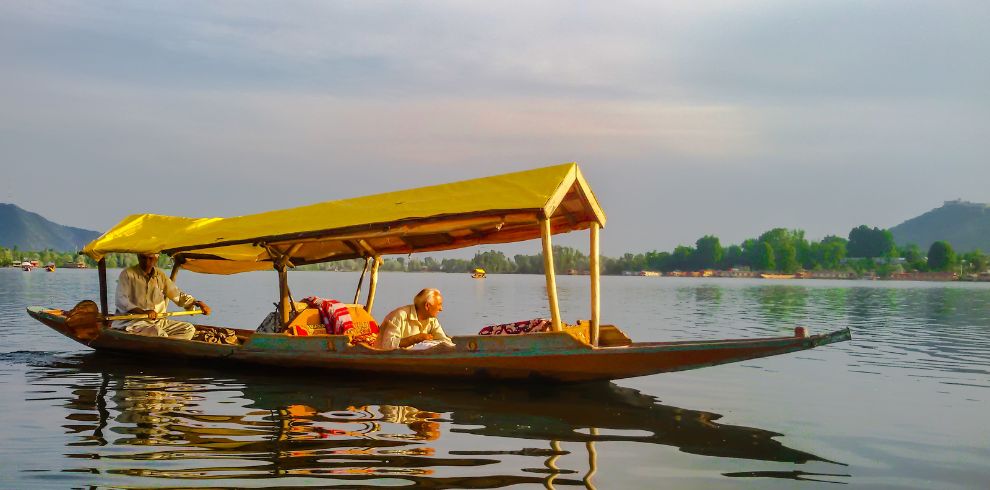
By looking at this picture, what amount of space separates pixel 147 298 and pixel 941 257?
16150 cm

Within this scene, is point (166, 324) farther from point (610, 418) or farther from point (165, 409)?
point (610, 418)

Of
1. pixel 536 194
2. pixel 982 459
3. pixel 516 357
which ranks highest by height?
pixel 536 194

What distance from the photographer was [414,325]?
11.2m

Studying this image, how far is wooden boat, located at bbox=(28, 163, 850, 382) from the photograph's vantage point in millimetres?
9969

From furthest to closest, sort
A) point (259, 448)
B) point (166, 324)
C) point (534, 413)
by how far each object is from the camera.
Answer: point (166, 324)
point (534, 413)
point (259, 448)

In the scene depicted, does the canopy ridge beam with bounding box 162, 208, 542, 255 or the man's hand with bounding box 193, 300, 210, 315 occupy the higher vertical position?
the canopy ridge beam with bounding box 162, 208, 542, 255

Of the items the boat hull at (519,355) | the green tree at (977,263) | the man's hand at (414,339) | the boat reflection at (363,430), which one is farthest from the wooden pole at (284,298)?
the green tree at (977,263)

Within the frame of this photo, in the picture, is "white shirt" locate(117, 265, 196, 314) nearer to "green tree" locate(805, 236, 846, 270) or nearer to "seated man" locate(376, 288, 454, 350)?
"seated man" locate(376, 288, 454, 350)

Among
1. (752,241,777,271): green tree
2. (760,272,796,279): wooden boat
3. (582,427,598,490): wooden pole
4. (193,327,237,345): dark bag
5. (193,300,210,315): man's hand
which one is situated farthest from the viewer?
(752,241,777,271): green tree

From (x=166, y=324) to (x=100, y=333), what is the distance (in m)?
1.32

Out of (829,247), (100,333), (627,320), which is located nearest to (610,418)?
(100,333)

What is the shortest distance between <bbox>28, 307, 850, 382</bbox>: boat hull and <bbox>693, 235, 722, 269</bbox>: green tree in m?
185

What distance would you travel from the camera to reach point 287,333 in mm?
12477

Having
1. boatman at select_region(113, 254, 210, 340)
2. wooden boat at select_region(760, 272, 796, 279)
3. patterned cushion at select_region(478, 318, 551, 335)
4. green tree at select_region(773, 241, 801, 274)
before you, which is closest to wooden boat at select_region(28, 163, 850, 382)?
boatman at select_region(113, 254, 210, 340)
